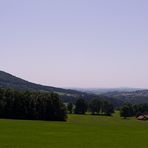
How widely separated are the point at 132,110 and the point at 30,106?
78.6 metres

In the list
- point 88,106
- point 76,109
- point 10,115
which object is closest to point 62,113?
point 10,115

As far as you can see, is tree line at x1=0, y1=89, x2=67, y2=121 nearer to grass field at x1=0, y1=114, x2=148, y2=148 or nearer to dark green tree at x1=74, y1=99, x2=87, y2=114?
dark green tree at x1=74, y1=99, x2=87, y2=114

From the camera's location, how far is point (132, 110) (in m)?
185

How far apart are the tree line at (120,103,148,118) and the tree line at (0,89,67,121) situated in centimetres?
→ 5764

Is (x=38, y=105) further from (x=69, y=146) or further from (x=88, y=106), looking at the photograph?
(x=69, y=146)

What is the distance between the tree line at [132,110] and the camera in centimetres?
17500

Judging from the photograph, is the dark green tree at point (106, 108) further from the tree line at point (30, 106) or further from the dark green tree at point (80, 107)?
the tree line at point (30, 106)

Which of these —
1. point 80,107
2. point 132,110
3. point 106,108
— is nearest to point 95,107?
point 106,108

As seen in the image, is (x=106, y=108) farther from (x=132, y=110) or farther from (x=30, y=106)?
(x=30, y=106)

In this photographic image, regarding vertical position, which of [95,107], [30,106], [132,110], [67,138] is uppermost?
[95,107]

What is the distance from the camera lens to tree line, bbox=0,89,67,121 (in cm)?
11436

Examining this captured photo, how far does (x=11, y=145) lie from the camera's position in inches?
1500

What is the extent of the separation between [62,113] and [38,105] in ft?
26.5

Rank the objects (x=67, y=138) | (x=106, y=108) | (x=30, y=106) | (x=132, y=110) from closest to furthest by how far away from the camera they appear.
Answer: (x=67, y=138) < (x=30, y=106) < (x=132, y=110) < (x=106, y=108)
